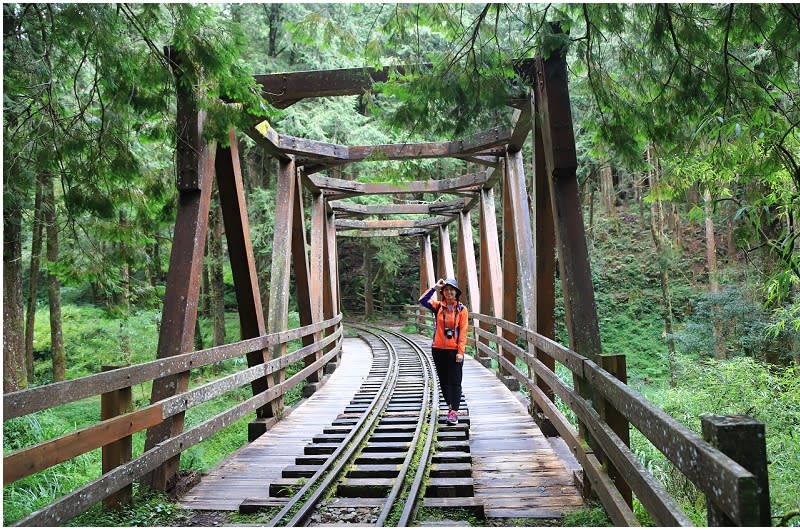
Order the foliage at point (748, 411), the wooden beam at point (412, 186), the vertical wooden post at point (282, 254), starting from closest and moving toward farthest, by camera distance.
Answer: the foliage at point (748, 411), the vertical wooden post at point (282, 254), the wooden beam at point (412, 186)

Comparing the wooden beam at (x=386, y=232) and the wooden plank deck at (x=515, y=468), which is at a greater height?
the wooden beam at (x=386, y=232)

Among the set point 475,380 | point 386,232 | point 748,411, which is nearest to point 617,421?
point 748,411

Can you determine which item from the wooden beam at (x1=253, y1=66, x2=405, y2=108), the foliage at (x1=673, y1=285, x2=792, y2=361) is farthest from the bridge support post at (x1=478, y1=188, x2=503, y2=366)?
the foliage at (x1=673, y1=285, x2=792, y2=361)

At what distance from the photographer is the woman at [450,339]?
6.26m

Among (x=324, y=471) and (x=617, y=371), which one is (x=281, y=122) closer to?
(x=324, y=471)

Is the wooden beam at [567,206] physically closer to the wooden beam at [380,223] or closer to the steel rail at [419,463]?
the steel rail at [419,463]

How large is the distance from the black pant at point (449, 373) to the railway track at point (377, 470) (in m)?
0.31

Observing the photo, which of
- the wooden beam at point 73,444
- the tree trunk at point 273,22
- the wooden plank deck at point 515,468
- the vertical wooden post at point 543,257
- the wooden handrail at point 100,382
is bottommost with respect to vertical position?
the wooden plank deck at point 515,468

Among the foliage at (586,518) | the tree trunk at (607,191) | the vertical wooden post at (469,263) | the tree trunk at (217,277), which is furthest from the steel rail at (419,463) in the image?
the tree trunk at (607,191)

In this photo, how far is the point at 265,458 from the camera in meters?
5.46

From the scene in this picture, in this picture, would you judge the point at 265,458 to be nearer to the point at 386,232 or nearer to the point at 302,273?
the point at 302,273

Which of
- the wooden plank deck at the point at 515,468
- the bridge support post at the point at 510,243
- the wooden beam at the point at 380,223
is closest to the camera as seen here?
the wooden plank deck at the point at 515,468

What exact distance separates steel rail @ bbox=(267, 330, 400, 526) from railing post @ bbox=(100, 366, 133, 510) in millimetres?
1029

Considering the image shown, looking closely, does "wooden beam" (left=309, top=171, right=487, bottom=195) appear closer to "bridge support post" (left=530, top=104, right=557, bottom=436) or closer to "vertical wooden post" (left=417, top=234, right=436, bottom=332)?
"bridge support post" (left=530, top=104, right=557, bottom=436)
